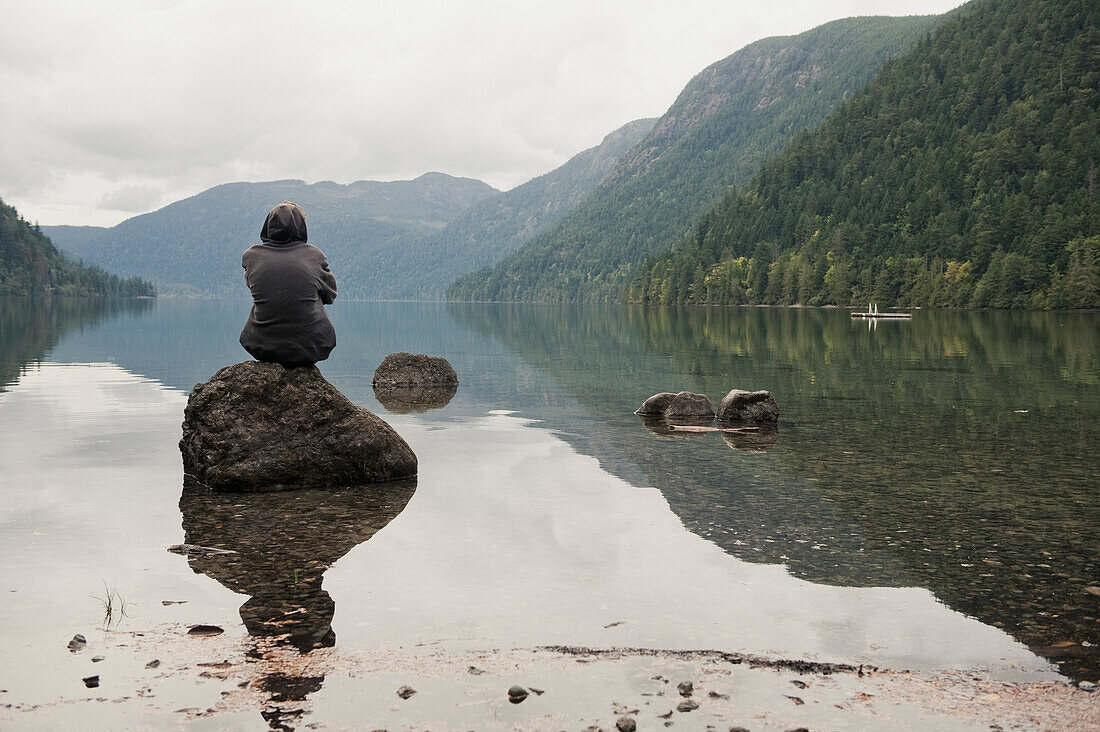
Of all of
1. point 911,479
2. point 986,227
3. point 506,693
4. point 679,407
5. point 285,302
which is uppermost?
point 986,227

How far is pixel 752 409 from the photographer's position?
20.9 meters

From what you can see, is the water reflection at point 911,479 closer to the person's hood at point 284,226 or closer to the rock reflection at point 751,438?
the rock reflection at point 751,438

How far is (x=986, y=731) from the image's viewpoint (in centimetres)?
603

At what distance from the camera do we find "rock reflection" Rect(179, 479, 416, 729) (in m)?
7.53

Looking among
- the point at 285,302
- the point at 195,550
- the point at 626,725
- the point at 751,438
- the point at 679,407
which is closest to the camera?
the point at 626,725

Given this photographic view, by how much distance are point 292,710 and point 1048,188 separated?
183191 mm

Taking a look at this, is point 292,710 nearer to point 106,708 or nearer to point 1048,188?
point 106,708

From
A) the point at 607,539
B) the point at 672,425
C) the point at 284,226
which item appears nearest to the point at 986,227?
the point at 672,425

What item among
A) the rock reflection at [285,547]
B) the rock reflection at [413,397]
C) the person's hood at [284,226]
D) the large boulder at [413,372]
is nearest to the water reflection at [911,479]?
the rock reflection at [413,397]

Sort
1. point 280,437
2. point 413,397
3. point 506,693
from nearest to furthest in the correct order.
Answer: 1. point 506,693
2. point 280,437
3. point 413,397

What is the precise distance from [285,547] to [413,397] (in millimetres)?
17468

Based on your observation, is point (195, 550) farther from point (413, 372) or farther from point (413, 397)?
point (413, 372)

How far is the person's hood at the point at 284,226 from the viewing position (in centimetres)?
1515

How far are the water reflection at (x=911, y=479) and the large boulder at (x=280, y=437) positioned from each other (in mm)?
4160
